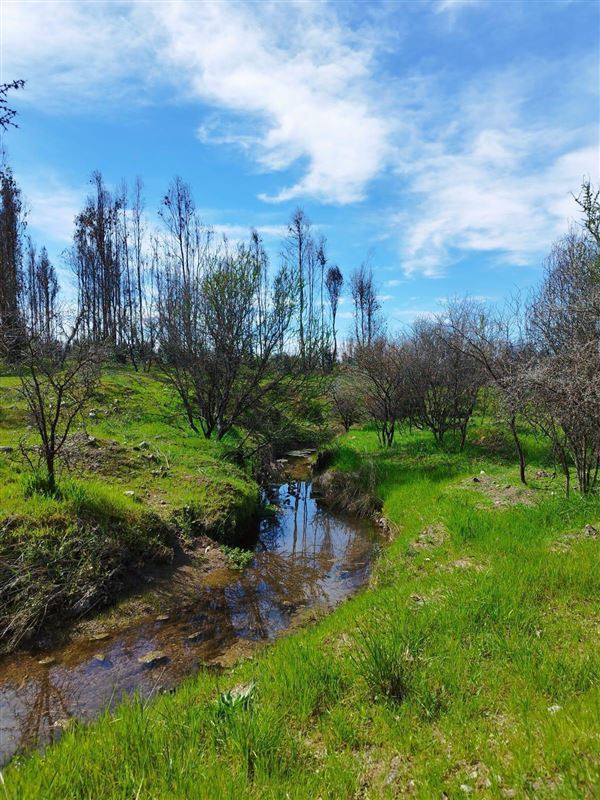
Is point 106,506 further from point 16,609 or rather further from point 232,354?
point 232,354

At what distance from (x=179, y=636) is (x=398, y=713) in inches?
143

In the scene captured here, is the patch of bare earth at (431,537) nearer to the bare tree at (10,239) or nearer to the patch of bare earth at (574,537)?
the patch of bare earth at (574,537)

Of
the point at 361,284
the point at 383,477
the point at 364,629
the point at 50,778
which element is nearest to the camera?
the point at 50,778

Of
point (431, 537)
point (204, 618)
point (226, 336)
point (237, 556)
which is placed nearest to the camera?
point (204, 618)

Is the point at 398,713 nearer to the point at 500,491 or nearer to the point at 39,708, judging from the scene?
the point at 39,708

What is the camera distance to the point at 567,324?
36.9 feet

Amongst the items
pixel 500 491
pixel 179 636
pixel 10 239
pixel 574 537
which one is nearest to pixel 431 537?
pixel 574 537

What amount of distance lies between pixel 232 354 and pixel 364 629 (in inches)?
453

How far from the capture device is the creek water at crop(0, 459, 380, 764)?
4539 millimetres

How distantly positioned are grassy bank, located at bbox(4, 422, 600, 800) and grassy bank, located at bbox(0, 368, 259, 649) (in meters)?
2.71

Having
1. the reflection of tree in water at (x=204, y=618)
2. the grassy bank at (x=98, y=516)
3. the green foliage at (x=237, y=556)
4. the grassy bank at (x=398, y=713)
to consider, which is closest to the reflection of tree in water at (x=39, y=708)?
the reflection of tree in water at (x=204, y=618)

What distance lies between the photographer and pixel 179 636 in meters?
6.02

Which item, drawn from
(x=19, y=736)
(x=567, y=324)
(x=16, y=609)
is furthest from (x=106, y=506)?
(x=567, y=324)

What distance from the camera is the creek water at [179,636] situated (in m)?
4.54
